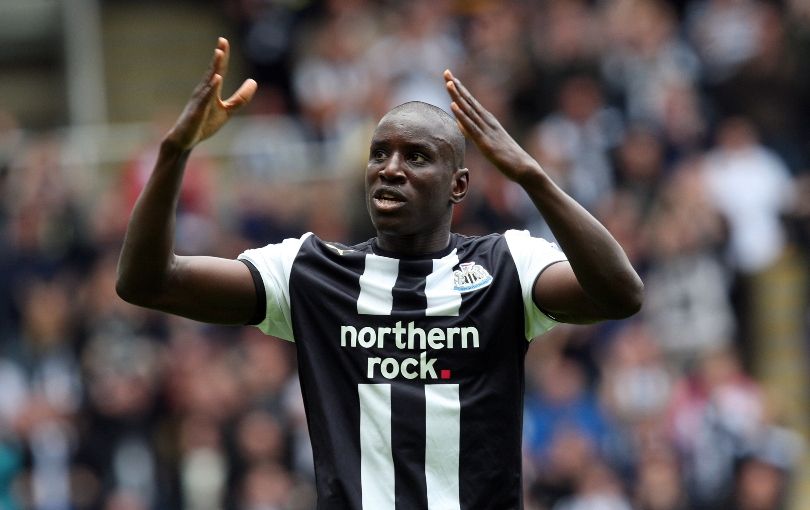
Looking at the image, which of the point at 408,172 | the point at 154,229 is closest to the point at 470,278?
the point at 408,172

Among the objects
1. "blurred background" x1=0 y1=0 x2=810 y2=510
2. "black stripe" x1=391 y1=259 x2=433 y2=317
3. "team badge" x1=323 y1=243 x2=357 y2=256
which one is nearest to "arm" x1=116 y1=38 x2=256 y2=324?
"team badge" x1=323 y1=243 x2=357 y2=256

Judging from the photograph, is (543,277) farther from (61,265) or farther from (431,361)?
(61,265)

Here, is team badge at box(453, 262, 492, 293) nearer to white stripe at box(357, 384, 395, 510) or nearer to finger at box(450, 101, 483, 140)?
white stripe at box(357, 384, 395, 510)

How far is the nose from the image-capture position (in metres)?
4.96

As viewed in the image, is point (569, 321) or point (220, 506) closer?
point (569, 321)

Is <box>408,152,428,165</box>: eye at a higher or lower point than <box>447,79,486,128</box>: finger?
lower

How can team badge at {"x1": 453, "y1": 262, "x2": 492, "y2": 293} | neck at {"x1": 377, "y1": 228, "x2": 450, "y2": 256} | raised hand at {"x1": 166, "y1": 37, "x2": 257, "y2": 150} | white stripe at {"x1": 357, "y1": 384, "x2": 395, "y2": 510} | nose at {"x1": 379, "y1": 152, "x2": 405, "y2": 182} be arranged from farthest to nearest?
1. neck at {"x1": 377, "y1": 228, "x2": 450, "y2": 256}
2. team badge at {"x1": 453, "y1": 262, "x2": 492, "y2": 293}
3. nose at {"x1": 379, "y1": 152, "x2": 405, "y2": 182}
4. white stripe at {"x1": 357, "y1": 384, "x2": 395, "y2": 510}
5. raised hand at {"x1": 166, "y1": 37, "x2": 257, "y2": 150}

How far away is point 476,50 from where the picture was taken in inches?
560

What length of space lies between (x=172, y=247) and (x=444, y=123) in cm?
106

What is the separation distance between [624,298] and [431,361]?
2.27 ft

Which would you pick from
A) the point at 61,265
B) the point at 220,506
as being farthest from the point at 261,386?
the point at 61,265

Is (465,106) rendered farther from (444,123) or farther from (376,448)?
(376,448)

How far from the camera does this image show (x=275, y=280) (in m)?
5.07

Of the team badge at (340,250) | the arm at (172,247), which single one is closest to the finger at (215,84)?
the arm at (172,247)
